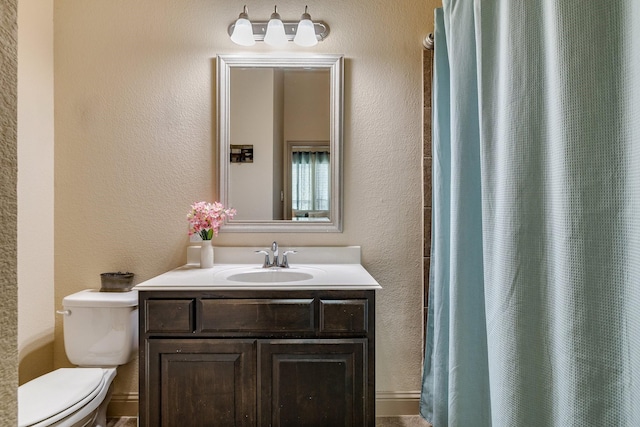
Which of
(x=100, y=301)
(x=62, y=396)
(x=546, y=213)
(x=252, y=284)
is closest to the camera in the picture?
(x=546, y=213)

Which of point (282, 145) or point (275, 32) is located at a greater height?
point (275, 32)

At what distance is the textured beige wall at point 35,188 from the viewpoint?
5.77ft

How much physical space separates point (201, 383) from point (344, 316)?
2.17ft

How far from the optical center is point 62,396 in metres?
1.38

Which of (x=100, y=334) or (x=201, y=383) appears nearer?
(x=201, y=383)

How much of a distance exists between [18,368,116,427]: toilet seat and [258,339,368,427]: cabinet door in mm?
736

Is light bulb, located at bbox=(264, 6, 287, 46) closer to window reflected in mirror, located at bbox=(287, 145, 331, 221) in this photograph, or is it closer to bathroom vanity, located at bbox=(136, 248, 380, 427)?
window reflected in mirror, located at bbox=(287, 145, 331, 221)

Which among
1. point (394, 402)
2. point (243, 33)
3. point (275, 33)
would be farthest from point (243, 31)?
point (394, 402)

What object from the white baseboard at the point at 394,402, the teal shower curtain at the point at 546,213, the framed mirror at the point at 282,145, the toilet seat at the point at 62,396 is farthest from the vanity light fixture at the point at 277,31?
the white baseboard at the point at 394,402

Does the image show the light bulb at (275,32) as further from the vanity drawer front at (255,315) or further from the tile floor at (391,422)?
the tile floor at (391,422)

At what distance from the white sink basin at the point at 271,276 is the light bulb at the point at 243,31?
1.27 m

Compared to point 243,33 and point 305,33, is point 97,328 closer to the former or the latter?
point 243,33

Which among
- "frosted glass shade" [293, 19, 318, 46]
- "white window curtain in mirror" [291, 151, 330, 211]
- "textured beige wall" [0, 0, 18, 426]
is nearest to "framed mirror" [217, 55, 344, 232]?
"white window curtain in mirror" [291, 151, 330, 211]

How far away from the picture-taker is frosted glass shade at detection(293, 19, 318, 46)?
1.84 meters
